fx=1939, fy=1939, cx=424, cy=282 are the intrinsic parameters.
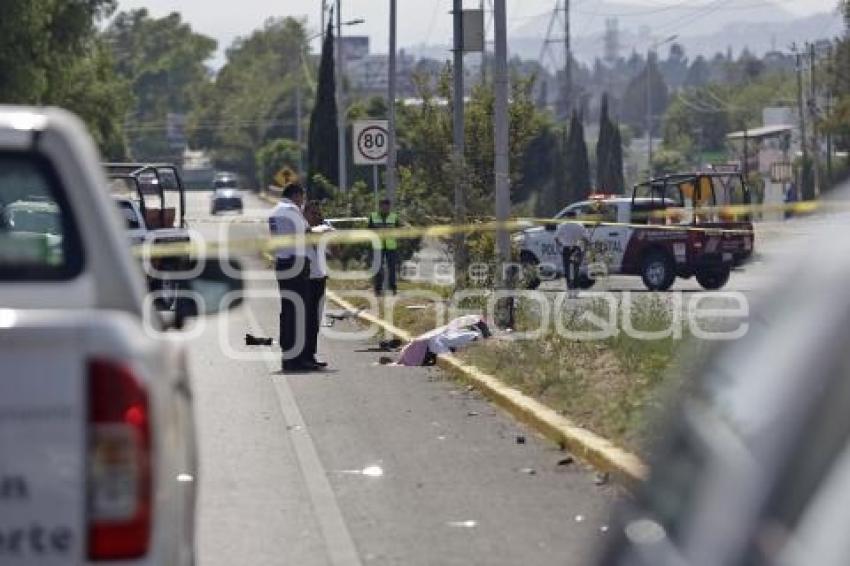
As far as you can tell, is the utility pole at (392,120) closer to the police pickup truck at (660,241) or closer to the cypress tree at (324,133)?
the police pickup truck at (660,241)

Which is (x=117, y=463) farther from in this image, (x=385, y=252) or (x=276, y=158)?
(x=276, y=158)

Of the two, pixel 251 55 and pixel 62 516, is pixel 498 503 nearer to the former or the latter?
pixel 62 516

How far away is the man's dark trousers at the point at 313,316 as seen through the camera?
60.1 ft

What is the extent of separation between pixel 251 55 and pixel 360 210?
487ft

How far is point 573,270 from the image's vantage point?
32250 millimetres

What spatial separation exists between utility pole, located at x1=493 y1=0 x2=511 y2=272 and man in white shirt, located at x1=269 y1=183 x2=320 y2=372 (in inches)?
116

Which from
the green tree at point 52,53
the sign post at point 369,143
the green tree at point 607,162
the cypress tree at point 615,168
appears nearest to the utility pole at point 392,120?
the sign post at point 369,143

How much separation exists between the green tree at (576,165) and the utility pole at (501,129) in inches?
1869

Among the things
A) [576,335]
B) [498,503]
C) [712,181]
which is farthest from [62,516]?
[712,181]

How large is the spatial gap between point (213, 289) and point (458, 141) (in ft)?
64.5

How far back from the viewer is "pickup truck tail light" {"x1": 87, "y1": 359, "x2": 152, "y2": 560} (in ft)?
15.2

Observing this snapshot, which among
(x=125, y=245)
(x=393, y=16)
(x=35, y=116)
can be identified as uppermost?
(x=393, y=16)

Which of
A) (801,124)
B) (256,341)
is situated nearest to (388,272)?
(256,341)

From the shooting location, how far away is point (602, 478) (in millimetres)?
11250
